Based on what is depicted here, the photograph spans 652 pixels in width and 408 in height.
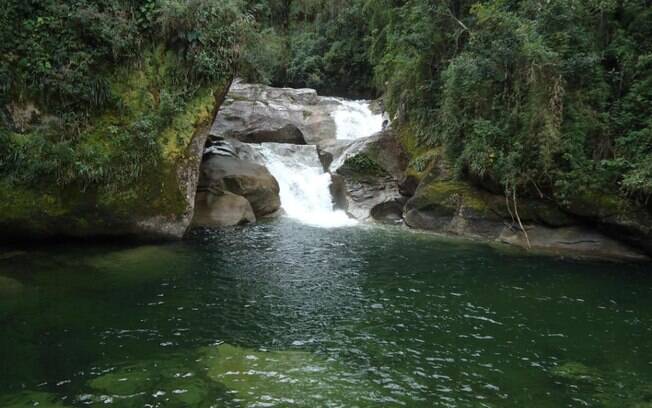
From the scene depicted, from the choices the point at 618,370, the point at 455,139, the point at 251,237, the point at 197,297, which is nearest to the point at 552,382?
the point at 618,370

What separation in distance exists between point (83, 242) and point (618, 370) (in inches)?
470

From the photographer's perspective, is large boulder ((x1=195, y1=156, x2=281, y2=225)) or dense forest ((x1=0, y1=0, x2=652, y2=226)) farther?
large boulder ((x1=195, y1=156, x2=281, y2=225))

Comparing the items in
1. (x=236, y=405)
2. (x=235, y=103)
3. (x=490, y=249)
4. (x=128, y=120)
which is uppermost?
(x=235, y=103)

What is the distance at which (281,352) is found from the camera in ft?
23.5

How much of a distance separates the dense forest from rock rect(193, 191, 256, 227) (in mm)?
3313

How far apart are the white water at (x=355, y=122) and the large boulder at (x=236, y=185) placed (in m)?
7.01

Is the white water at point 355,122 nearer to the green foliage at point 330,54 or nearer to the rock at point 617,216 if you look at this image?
the green foliage at point 330,54

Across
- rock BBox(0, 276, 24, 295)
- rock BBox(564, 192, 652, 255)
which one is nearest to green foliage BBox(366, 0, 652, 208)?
rock BBox(564, 192, 652, 255)

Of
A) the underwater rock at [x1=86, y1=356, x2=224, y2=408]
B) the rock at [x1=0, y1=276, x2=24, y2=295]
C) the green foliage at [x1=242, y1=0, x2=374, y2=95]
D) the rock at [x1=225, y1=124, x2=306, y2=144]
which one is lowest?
the underwater rock at [x1=86, y1=356, x2=224, y2=408]

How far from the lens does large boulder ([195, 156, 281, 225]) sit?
16.2m

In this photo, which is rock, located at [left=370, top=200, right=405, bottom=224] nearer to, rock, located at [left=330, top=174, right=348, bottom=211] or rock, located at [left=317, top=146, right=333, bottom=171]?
rock, located at [left=330, top=174, right=348, bottom=211]

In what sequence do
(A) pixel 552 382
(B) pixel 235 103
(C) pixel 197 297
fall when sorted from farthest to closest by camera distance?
(B) pixel 235 103
(C) pixel 197 297
(A) pixel 552 382

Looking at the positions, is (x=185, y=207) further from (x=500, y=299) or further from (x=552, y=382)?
(x=552, y=382)

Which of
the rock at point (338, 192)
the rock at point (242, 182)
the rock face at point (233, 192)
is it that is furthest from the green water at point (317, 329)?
the rock at point (338, 192)
